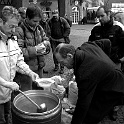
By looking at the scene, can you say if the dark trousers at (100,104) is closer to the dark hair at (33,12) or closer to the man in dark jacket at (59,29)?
the dark hair at (33,12)

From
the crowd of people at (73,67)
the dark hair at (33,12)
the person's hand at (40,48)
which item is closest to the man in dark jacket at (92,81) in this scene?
the crowd of people at (73,67)

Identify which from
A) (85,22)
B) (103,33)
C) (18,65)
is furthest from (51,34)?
(85,22)

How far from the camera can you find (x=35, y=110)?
5.74ft

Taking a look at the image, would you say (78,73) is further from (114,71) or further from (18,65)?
(18,65)

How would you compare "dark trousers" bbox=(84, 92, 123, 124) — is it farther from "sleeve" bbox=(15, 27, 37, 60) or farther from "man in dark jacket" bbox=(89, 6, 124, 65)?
"man in dark jacket" bbox=(89, 6, 124, 65)

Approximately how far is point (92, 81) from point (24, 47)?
148 cm

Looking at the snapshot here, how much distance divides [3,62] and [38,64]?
3.52ft

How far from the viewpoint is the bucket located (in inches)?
60.6

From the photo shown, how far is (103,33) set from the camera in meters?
3.34

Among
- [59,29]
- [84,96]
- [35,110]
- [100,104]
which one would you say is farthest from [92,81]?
[59,29]

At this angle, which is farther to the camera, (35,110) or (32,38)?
(32,38)

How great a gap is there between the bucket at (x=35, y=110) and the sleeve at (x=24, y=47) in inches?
35.9

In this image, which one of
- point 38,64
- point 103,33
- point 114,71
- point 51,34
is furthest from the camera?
point 51,34

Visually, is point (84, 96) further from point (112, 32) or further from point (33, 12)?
point (112, 32)
